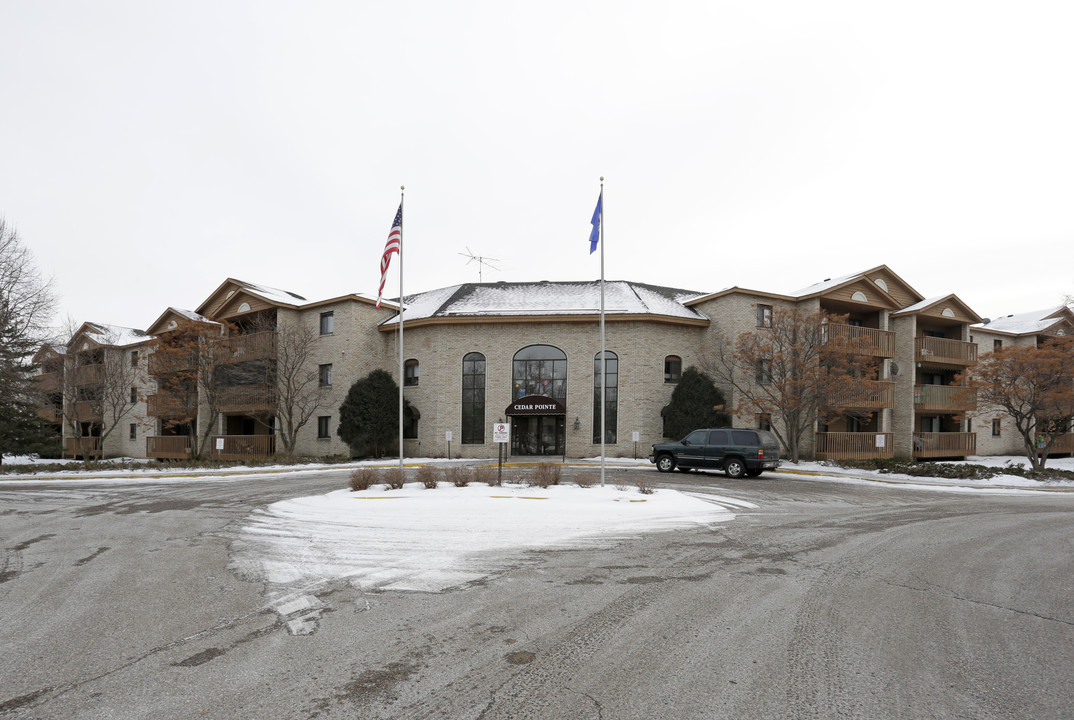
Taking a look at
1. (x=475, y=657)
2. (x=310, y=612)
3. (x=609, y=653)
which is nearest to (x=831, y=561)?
(x=609, y=653)

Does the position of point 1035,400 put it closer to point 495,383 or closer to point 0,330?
point 495,383

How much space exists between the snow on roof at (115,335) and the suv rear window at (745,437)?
36.7 metres

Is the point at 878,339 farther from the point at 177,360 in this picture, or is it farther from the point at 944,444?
the point at 177,360

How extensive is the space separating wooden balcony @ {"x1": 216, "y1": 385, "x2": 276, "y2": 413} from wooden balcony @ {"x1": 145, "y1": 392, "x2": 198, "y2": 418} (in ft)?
4.50

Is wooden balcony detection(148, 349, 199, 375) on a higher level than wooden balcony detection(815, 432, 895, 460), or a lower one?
higher

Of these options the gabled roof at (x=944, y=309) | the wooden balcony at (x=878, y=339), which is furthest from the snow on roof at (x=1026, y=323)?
the wooden balcony at (x=878, y=339)

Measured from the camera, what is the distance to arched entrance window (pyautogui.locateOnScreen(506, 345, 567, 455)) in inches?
1276

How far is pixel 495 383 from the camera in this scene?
3275 centimetres

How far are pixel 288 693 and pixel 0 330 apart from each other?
31782 mm

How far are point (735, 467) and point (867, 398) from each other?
1042cm

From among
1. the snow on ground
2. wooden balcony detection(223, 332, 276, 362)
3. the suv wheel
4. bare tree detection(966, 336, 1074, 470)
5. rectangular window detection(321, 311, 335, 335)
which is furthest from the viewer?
rectangular window detection(321, 311, 335, 335)

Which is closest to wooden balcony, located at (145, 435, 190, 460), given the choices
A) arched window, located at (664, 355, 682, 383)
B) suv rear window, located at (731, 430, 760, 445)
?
arched window, located at (664, 355, 682, 383)

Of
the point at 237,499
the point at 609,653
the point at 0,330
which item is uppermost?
the point at 0,330

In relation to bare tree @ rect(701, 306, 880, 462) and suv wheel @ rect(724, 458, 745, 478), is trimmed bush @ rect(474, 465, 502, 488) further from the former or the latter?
bare tree @ rect(701, 306, 880, 462)
